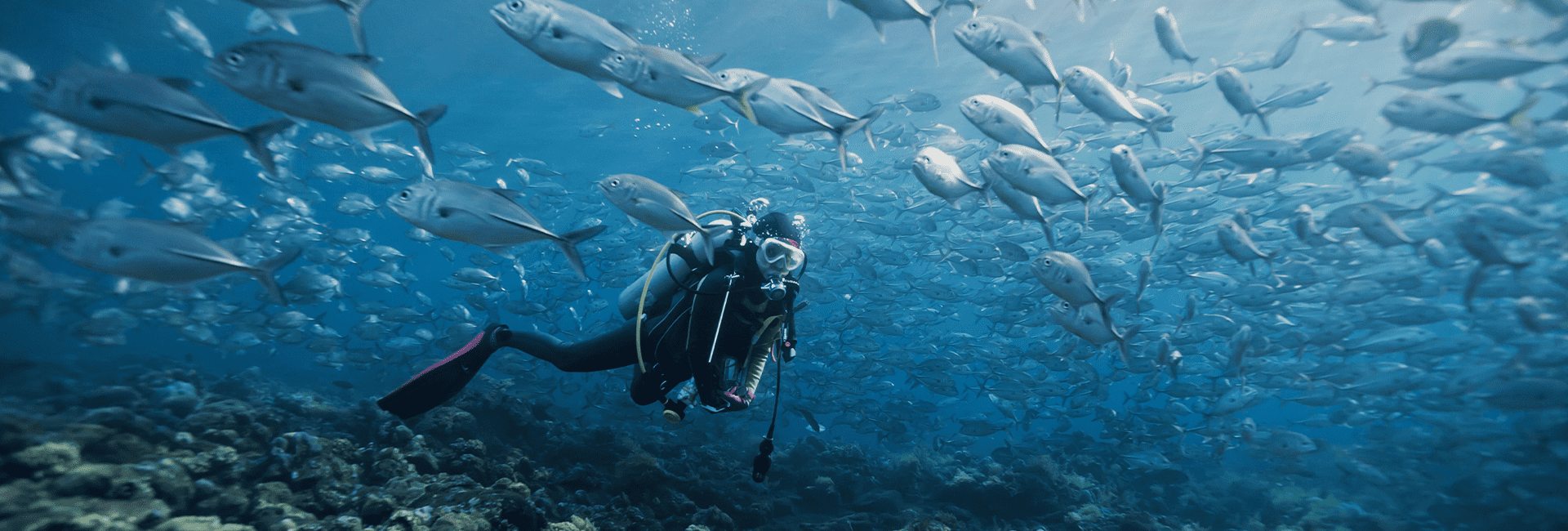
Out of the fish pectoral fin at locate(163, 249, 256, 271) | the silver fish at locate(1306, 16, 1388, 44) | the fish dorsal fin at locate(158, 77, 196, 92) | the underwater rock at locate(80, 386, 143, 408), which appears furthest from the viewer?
the underwater rock at locate(80, 386, 143, 408)

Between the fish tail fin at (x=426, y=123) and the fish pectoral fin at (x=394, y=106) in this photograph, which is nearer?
the fish pectoral fin at (x=394, y=106)

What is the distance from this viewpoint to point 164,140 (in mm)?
2504

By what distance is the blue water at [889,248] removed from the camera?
923 cm

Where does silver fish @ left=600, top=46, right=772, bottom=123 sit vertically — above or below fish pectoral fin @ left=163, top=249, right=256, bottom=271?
above

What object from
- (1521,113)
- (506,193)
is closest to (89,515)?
(506,193)

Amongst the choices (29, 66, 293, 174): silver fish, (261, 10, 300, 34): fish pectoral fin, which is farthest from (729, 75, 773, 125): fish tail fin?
(261, 10, 300, 34): fish pectoral fin

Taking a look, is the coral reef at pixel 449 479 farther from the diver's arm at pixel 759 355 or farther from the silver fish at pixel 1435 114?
the silver fish at pixel 1435 114

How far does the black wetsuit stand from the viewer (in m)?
3.79

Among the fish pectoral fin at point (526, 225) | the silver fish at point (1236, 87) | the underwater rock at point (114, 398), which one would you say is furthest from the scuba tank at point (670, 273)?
the underwater rock at point (114, 398)

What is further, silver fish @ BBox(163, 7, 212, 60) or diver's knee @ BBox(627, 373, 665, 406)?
silver fish @ BBox(163, 7, 212, 60)

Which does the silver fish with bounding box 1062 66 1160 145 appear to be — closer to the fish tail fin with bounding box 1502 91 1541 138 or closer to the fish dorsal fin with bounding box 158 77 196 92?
the fish tail fin with bounding box 1502 91 1541 138

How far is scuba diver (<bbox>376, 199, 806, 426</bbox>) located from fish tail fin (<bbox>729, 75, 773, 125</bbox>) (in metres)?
0.82

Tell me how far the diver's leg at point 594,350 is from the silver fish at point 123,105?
294cm

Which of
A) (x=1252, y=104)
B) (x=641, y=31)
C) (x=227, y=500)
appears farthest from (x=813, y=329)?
(x=641, y=31)
